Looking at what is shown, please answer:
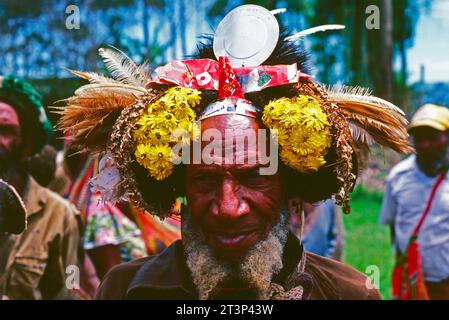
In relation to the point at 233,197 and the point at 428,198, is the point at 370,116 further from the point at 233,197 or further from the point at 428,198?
the point at 428,198

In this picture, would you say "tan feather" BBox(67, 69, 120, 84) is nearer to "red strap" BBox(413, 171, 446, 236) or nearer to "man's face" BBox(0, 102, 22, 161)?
"man's face" BBox(0, 102, 22, 161)

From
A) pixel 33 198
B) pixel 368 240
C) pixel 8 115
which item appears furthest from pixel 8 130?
pixel 368 240

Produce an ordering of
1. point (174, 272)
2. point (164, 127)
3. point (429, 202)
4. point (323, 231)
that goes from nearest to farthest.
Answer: point (164, 127) → point (174, 272) → point (323, 231) → point (429, 202)

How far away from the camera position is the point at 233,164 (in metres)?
2.66

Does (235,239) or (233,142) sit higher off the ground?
(233,142)

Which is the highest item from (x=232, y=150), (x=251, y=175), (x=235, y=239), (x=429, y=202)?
(x=232, y=150)

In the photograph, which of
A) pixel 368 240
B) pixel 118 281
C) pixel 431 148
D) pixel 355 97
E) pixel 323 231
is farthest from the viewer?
pixel 368 240

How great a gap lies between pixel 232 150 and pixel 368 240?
371 inches

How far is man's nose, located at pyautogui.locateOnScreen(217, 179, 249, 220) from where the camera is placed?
2.59 metres

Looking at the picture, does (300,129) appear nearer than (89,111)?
Yes

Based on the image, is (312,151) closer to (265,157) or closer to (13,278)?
(265,157)

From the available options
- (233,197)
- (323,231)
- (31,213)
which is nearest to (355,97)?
(233,197)

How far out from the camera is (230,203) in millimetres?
2594

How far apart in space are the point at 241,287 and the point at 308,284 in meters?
0.30
